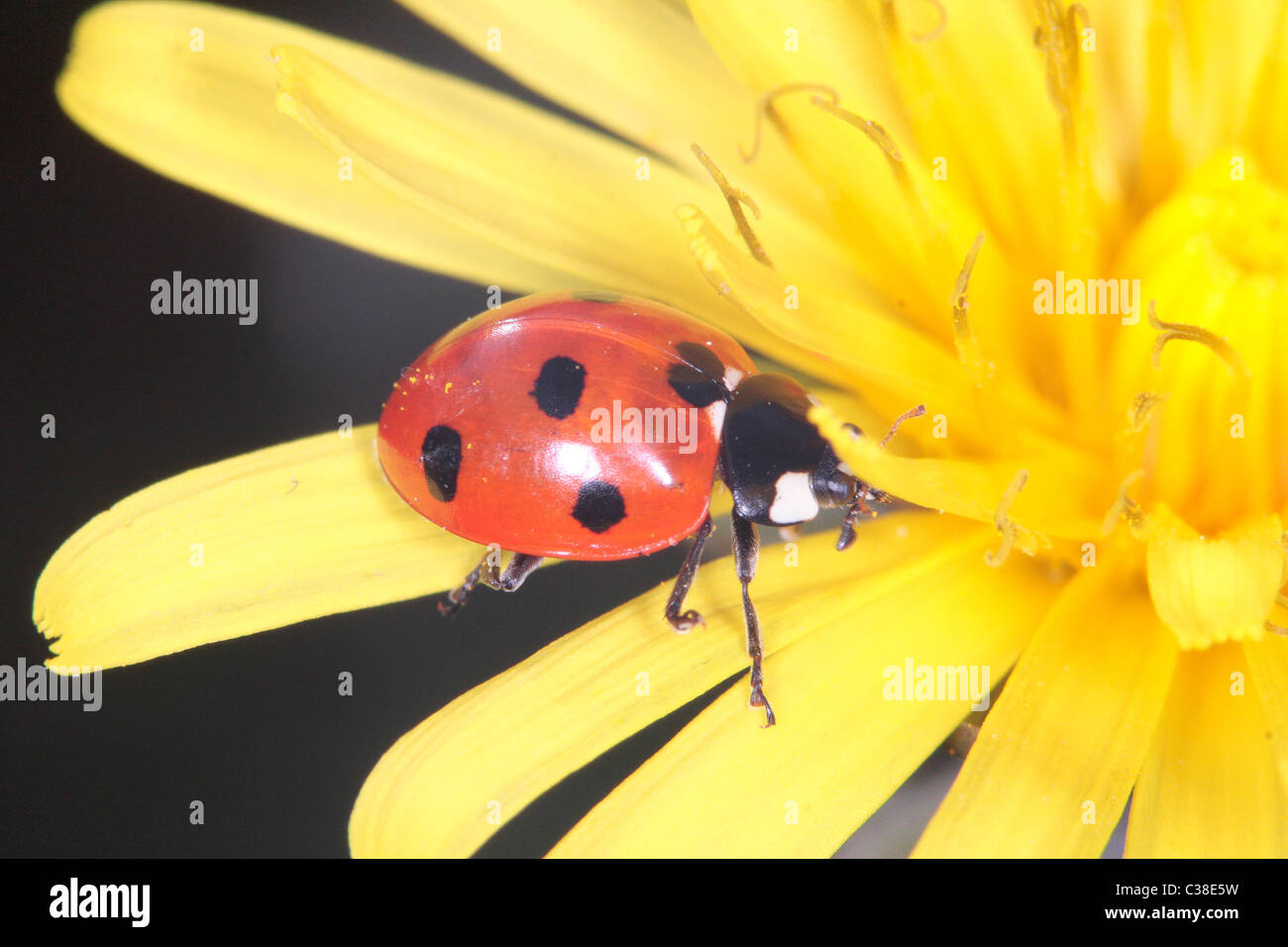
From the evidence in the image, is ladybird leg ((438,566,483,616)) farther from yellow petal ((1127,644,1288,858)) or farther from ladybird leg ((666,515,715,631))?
yellow petal ((1127,644,1288,858))

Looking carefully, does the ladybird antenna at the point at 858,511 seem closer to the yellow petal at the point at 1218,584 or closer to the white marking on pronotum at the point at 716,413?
the white marking on pronotum at the point at 716,413

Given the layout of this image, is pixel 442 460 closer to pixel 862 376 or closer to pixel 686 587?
pixel 686 587

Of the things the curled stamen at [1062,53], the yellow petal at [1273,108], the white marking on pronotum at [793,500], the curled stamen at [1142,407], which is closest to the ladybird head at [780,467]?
the white marking on pronotum at [793,500]

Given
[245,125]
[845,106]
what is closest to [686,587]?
[845,106]

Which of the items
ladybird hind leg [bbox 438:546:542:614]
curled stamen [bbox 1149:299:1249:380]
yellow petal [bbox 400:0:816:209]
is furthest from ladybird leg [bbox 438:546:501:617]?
curled stamen [bbox 1149:299:1249:380]

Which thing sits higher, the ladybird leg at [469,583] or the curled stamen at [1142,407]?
the curled stamen at [1142,407]
